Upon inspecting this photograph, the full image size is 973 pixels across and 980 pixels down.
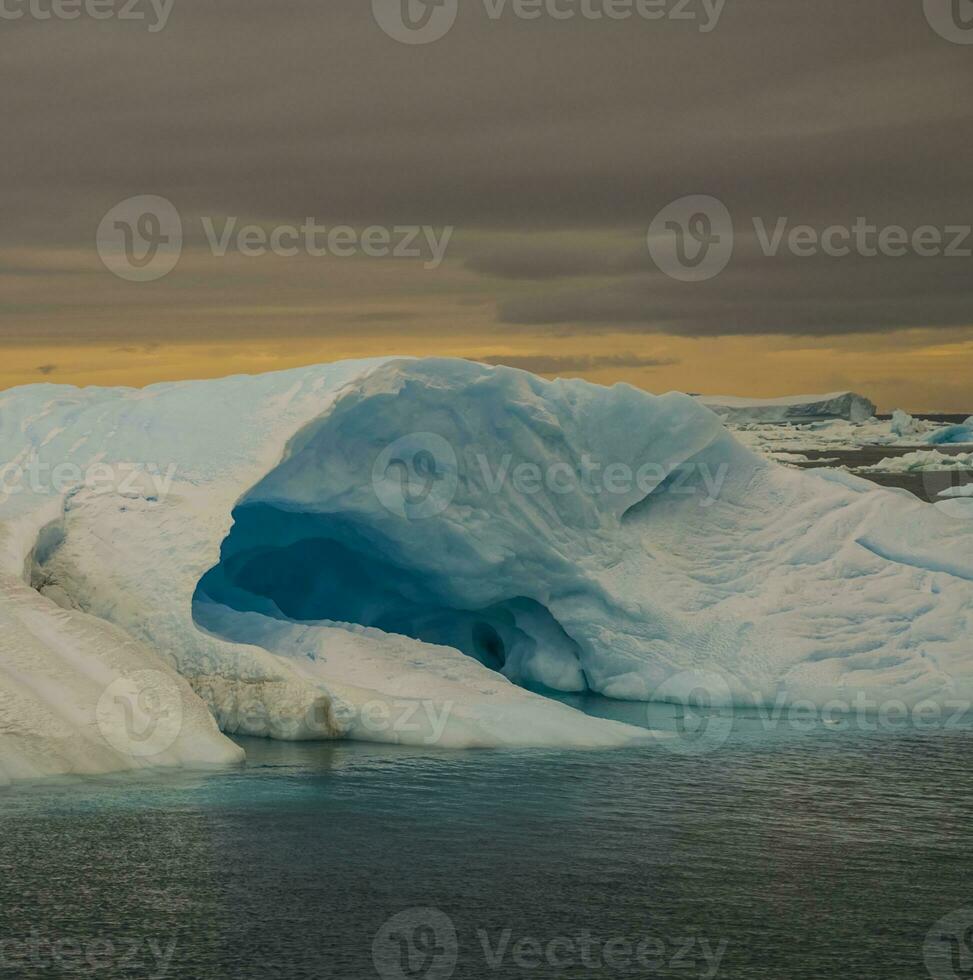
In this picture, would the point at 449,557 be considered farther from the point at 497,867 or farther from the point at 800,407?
the point at 800,407

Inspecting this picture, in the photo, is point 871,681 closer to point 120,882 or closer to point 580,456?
point 580,456

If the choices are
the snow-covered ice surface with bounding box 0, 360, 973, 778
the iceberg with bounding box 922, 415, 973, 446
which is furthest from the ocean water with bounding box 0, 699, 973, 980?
the iceberg with bounding box 922, 415, 973, 446

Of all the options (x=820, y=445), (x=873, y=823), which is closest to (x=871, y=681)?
(x=873, y=823)

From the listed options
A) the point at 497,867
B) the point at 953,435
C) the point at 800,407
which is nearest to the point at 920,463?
the point at 953,435

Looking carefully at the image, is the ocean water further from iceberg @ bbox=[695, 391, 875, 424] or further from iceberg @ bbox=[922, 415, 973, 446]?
iceberg @ bbox=[695, 391, 875, 424]

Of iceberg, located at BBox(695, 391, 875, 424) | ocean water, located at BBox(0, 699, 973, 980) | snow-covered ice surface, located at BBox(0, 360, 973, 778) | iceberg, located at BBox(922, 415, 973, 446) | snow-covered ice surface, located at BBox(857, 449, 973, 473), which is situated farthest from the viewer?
iceberg, located at BBox(695, 391, 875, 424)

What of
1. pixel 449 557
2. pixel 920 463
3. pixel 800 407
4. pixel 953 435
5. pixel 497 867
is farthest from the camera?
pixel 800 407
